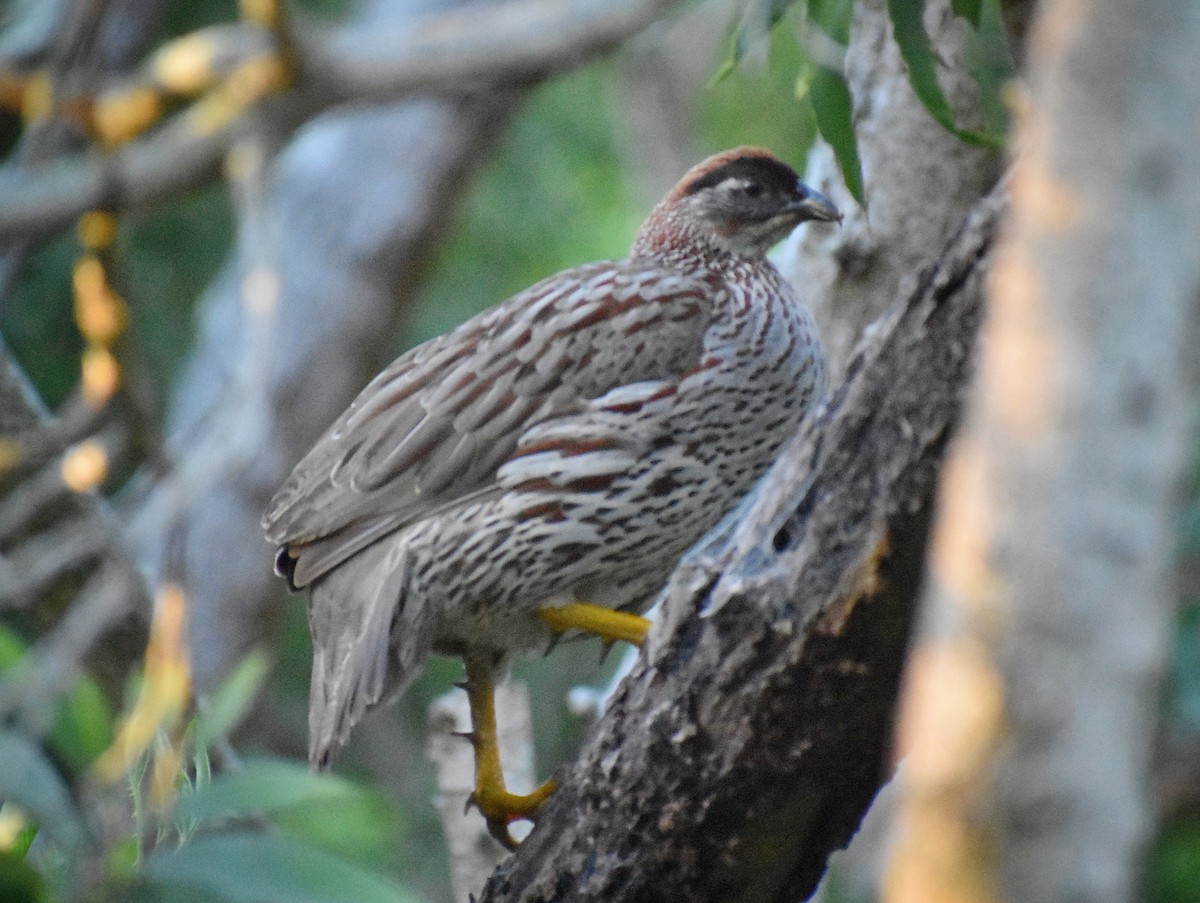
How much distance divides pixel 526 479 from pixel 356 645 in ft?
1.82

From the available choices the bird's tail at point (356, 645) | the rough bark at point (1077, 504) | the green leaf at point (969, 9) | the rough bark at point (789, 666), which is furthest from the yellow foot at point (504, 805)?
the rough bark at point (1077, 504)

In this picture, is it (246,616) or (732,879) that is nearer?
(732,879)

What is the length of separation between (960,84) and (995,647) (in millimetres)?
3034

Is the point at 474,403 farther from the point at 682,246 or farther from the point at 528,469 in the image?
the point at 682,246

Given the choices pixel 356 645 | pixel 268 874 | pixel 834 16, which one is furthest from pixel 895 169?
pixel 268 874

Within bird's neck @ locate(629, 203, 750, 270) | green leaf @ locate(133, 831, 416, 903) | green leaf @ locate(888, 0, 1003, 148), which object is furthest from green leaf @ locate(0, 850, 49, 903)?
bird's neck @ locate(629, 203, 750, 270)

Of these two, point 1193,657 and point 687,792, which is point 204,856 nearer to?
point 687,792

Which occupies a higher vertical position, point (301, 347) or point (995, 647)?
point (995, 647)

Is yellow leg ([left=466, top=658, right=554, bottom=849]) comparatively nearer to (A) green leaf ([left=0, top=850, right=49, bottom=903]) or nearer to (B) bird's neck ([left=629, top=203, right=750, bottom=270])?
(B) bird's neck ([left=629, top=203, right=750, bottom=270])

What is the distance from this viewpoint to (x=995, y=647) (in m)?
1.73

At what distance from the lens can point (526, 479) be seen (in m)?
4.14

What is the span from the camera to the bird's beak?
15.2 feet

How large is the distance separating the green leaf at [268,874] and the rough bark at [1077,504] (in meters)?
0.92

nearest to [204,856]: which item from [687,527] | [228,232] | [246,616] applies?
[687,527]
